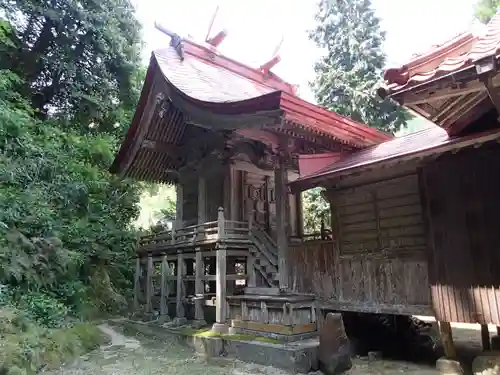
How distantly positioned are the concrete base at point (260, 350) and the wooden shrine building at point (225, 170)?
1.31 ft

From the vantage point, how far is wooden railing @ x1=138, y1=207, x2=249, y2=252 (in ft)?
30.1

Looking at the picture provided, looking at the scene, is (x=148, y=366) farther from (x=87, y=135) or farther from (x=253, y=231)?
(x=87, y=135)

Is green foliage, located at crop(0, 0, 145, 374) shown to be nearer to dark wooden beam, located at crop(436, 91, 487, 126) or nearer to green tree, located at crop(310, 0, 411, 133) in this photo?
dark wooden beam, located at crop(436, 91, 487, 126)

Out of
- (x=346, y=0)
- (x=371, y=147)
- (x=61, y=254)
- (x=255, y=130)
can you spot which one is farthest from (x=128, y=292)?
(x=346, y=0)

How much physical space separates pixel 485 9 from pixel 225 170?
12839 millimetres

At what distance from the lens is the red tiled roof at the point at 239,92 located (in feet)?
24.8

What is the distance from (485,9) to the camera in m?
15.7

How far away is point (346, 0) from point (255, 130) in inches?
510

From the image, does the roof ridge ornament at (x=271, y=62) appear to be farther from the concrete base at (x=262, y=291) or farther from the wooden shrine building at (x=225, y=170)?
the concrete base at (x=262, y=291)

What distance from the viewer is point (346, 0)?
727 inches

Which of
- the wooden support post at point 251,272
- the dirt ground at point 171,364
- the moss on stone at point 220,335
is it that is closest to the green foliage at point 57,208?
the dirt ground at point 171,364

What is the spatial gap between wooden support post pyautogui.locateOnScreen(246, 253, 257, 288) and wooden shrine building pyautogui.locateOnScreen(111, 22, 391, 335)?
0.9 inches

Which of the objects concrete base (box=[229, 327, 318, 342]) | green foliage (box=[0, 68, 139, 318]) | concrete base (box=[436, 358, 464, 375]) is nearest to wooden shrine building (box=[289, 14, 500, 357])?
concrete base (box=[436, 358, 464, 375])

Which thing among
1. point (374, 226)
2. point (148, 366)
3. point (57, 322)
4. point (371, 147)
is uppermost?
point (371, 147)
